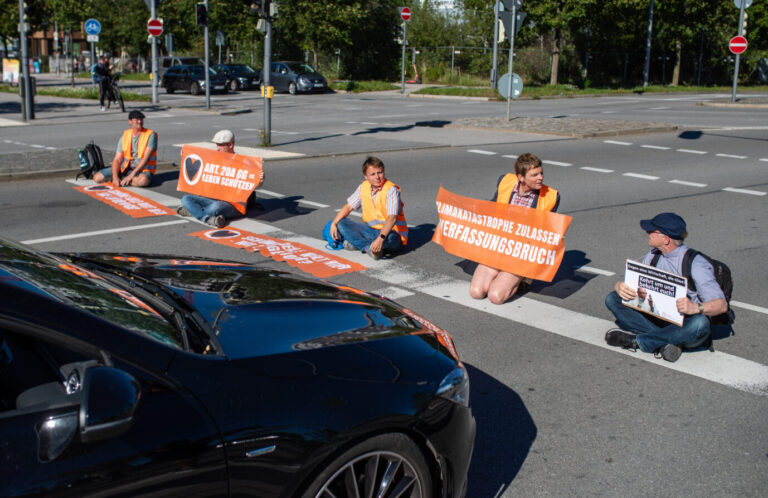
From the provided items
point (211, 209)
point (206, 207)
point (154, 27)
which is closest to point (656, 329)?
point (211, 209)

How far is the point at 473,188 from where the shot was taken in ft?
42.7

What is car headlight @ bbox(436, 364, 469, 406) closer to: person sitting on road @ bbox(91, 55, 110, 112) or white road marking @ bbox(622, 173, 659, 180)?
white road marking @ bbox(622, 173, 659, 180)

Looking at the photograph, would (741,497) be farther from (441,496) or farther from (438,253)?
(438,253)

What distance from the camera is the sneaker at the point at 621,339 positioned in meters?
5.97

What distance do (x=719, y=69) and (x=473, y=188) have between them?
51.3 metres

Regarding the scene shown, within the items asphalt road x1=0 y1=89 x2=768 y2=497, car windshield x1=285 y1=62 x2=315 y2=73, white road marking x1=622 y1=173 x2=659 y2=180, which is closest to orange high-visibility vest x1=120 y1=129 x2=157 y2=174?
asphalt road x1=0 y1=89 x2=768 y2=497

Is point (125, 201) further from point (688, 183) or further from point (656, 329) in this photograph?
point (688, 183)

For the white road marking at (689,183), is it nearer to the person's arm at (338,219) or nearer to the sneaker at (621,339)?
the person's arm at (338,219)

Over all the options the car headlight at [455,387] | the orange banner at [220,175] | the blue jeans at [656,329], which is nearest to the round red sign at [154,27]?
the orange banner at [220,175]

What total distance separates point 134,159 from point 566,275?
750 cm

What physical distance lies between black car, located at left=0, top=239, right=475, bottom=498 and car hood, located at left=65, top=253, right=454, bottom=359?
0.01 m

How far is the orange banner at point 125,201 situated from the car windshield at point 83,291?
7636mm

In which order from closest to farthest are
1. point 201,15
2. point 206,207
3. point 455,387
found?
point 455,387, point 206,207, point 201,15

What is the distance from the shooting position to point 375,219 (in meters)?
8.67
